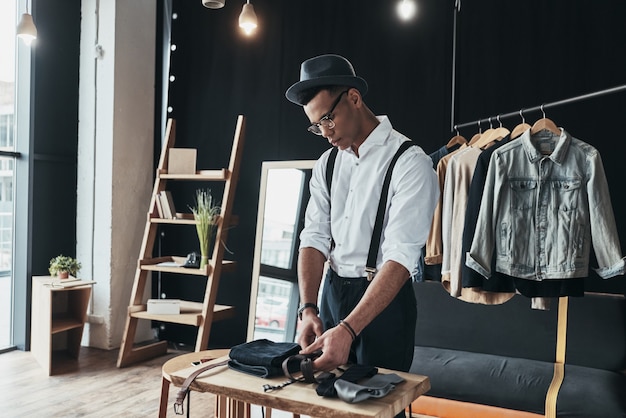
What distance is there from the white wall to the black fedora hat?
3.89 metres

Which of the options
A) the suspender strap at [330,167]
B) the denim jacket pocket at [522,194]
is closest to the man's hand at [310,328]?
the suspender strap at [330,167]

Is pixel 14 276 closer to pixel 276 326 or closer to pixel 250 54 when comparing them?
pixel 276 326

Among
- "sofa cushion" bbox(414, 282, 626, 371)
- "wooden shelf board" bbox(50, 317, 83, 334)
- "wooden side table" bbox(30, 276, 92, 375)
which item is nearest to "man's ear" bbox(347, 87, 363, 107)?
"sofa cushion" bbox(414, 282, 626, 371)

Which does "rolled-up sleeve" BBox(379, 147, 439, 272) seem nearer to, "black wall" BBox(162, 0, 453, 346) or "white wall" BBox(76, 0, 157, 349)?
"black wall" BBox(162, 0, 453, 346)

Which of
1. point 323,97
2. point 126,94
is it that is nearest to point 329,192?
point 323,97

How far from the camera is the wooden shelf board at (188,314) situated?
4.73 m

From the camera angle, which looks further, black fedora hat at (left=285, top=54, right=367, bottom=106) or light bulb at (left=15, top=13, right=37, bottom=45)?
light bulb at (left=15, top=13, right=37, bottom=45)

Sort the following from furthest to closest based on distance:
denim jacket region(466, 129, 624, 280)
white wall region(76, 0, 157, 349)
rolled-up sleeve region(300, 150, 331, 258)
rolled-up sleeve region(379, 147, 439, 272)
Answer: white wall region(76, 0, 157, 349) < denim jacket region(466, 129, 624, 280) < rolled-up sleeve region(300, 150, 331, 258) < rolled-up sleeve region(379, 147, 439, 272)

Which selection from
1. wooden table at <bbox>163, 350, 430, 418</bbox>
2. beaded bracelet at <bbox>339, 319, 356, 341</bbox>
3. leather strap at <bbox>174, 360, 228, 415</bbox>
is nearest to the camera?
wooden table at <bbox>163, 350, 430, 418</bbox>

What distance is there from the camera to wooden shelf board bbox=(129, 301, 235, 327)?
4.73 m

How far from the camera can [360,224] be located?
1.97 m

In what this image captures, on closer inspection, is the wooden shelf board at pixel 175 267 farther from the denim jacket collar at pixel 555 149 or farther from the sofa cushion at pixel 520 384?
the denim jacket collar at pixel 555 149

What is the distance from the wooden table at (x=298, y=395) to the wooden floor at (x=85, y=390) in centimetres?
240

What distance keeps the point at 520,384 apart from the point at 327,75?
234 centimetres
